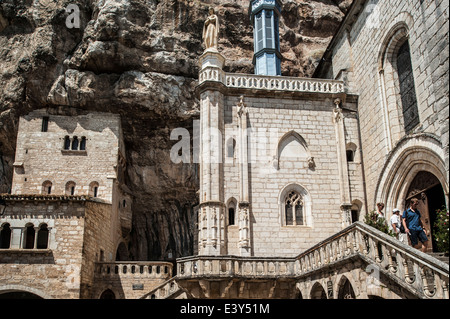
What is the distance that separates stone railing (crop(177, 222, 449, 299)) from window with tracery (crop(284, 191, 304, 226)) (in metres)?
3.17

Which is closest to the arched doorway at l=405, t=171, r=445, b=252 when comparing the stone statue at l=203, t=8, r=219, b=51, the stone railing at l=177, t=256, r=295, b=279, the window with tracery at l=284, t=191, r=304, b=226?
the stone railing at l=177, t=256, r=295, b=279

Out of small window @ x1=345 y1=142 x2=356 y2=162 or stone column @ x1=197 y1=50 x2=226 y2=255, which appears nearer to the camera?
stone column @ x1=197 y1=50 x2=226 y2=255

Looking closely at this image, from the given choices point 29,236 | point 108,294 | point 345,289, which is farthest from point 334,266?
point 29,236

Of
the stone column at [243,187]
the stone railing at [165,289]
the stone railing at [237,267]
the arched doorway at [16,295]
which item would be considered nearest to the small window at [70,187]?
the arched doorway at [16,295]

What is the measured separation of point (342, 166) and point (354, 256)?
27.6ft

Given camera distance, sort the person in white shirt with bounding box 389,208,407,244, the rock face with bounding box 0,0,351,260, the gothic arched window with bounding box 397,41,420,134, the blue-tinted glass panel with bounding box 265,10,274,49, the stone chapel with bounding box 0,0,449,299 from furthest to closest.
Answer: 1. the rock face with bounding box 0,0,351,260
2. the blue-tinted glass panel with bounding box 265,10,274,49
3. the gothic arched window with bounding box 397,41,420,134
4. the stone chapel with bounding box 0,0,449,299
5. the person in white shirt with bounding box 389,208,407,244

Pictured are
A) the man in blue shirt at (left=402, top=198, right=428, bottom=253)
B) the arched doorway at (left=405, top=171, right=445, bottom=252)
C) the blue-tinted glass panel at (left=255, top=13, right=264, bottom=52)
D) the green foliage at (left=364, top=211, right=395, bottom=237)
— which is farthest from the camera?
the blue-tinted glass panel at (left=255, top=13, right=264, bottom=52)

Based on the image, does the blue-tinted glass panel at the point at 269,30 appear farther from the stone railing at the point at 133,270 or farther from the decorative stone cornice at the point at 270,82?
the stone railing at the point at 133,270

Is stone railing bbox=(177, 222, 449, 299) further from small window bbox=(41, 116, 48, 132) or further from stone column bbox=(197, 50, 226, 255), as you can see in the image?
small window bbox=(41, 116, 48, 132)

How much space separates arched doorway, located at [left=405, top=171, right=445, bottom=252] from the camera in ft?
45.9

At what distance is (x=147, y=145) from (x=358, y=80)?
40.1 feet

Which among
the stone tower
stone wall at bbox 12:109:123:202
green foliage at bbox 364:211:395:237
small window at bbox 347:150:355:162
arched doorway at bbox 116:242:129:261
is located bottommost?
green foliage at bbox 364:211:395:237

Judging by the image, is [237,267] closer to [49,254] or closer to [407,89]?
[407,89]
